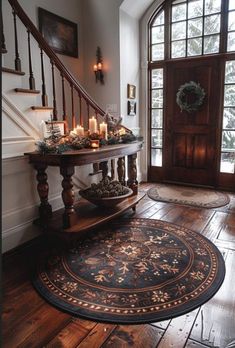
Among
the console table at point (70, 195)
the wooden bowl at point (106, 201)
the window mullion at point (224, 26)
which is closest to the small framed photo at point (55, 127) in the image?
the console table at point (70, 195)

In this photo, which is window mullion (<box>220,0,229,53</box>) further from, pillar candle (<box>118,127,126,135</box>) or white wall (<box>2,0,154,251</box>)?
pillar candle (<box>118,127,126,135</box>)

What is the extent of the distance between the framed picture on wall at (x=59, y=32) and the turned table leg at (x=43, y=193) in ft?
7.31

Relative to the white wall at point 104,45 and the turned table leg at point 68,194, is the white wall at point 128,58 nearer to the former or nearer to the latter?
the white wall at point 104,45

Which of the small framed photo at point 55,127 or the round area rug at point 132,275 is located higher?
the small framed photo at point 55,127

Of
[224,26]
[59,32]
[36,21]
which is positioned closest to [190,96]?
[224,26]

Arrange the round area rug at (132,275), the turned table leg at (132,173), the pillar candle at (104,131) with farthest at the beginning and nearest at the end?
the turned table leg at (132,173), the pillar candle at (104,131), the round area rug at (132,275)

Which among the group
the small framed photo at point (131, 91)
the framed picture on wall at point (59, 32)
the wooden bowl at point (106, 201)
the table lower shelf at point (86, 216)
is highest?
the framed picture on wall at point (59, 32)

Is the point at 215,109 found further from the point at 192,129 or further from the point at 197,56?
the point at 197,56

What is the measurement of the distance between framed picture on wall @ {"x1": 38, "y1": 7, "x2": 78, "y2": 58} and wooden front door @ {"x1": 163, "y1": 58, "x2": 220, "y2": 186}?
62.7 inches

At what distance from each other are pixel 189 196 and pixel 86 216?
1.94 meters

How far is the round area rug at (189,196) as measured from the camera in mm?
3805

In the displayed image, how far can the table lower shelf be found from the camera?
248cm

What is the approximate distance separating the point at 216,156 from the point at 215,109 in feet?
2.43

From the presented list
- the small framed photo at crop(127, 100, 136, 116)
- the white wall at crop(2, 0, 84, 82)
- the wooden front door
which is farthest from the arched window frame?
the white wall at crop(2, 0, 84, 82)
